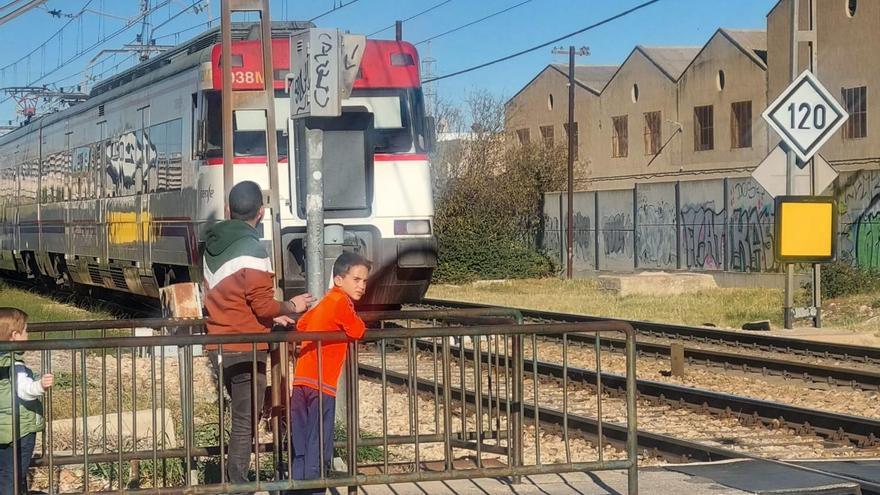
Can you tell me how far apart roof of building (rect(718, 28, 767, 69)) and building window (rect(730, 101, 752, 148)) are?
154cm

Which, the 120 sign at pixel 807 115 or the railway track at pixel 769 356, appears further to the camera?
the 120 sign at pixel 807 115

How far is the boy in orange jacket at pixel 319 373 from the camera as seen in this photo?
650 cm

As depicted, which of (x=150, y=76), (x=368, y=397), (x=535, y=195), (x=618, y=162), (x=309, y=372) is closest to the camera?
(x=309, y=372)

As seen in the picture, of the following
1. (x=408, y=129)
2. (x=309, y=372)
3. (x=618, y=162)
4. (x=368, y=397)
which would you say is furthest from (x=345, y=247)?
(x=618, y=162)

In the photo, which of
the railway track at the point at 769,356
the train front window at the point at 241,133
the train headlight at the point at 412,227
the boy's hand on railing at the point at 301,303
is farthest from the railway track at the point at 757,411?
the train front window at the point at 241,133

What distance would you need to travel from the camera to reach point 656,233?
3656 centimetres

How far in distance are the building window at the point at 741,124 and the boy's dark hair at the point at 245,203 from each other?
131 ft

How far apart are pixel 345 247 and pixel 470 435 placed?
24.5 ft

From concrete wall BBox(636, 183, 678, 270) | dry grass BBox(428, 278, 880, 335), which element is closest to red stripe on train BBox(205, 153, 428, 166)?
dry grass BBox(428, 278, 880, 335)

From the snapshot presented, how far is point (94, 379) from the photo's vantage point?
1342 cm

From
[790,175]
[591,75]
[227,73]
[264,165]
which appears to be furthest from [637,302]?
[591,75]

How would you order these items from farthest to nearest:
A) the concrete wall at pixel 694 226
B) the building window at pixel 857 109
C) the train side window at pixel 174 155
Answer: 1. the building window at pixel 857 109
2. the concrete wall at pixel 694 226
3. the train side window at pixel 174 155

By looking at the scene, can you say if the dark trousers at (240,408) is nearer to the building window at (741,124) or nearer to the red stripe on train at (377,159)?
the red stripe on train at (377,159)

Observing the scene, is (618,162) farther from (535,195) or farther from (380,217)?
(380,217)
